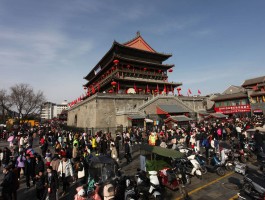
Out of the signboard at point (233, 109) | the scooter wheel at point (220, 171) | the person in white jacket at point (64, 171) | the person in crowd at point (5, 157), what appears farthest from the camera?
the signboard at point (233, 109)

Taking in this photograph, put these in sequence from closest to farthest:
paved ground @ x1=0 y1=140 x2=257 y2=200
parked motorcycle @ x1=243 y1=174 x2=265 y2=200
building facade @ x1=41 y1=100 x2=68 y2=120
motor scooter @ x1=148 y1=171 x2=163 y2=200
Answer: parked motorcycle @ x1=243 y1=174 x2=265 y2=200, motor scooter @ x1=148 y1=171 x2=163 y2=200, paved ground @ x1=0 y1=140 x2=257 y2=200, building facade @ x1=41 y1=100 x2=68 y2=120

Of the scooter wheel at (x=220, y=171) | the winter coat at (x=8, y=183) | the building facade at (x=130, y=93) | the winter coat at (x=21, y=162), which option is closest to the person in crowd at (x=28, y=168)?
the winter coat at (x=21, y=162)

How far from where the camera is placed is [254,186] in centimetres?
611

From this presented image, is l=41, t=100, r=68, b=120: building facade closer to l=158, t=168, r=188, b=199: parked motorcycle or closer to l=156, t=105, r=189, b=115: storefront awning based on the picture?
l=156, t=105, r=189, b=115: storefront awning

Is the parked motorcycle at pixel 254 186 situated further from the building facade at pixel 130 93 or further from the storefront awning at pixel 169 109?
the storefront awning at pixel 169 109

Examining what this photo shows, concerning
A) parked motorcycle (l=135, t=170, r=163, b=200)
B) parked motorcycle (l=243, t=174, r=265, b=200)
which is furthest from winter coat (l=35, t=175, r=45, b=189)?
parked motorcycle (l=243, t=174, r=265, b=200)

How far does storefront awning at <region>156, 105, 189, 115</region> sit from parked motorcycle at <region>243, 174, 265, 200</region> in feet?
69.4

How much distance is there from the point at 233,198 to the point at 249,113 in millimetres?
36144

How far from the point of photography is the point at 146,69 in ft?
131

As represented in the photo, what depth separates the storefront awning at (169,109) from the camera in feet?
92.2

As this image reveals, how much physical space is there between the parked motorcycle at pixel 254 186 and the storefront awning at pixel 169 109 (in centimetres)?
2115

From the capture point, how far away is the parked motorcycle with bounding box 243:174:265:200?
230 inches

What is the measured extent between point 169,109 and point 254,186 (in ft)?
75.4

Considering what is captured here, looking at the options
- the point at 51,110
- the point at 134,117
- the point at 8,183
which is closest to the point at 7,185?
the point at 8,183
